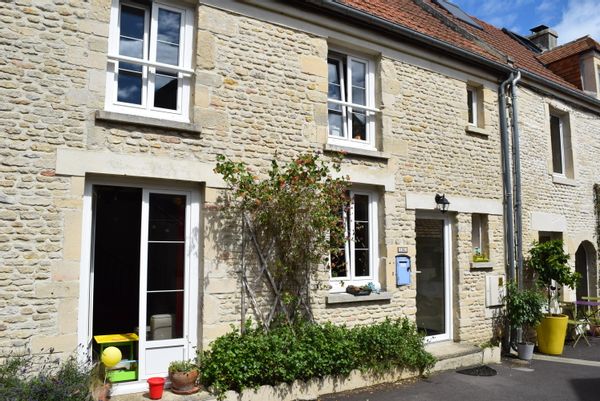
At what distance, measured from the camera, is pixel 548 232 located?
10500mm

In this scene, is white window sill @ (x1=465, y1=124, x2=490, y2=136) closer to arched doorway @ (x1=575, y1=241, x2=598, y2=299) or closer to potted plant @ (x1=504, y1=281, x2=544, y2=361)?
potted plant @ (x1=504, y1=281, x2=544, y2=361)

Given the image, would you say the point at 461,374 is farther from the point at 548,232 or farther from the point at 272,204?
the point at 548,232

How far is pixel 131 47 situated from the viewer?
5.76 m

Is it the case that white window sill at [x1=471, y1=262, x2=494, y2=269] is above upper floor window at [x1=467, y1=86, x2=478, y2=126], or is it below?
below

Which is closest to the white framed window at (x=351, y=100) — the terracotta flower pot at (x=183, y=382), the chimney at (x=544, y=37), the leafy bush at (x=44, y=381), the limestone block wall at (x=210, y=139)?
the limestone block wall at (x=210, y=139)

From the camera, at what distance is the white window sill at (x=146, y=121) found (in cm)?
529

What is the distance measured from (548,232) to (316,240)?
678 centimetres

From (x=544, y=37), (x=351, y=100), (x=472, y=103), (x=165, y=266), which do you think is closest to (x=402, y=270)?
(x=351, y=100)

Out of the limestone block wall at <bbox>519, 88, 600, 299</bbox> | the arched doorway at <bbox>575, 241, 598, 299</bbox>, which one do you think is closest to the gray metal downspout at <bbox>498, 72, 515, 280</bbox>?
the limestone block wall at <bbox>519, 88, 600, 299</bbox>

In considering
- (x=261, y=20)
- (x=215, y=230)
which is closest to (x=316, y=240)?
(x=215, y=230)

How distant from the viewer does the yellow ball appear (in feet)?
16.3

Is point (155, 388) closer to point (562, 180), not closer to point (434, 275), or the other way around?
point (434, 275)

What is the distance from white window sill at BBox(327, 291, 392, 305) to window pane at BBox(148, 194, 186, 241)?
89.4 inches

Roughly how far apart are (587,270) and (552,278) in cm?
362
